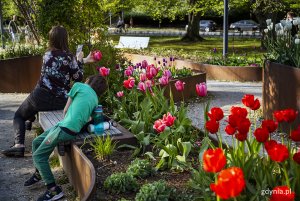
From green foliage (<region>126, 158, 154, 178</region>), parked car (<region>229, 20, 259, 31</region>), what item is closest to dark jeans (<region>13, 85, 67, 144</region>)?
green foliage (<region>126, 158, 154, 178</region>)

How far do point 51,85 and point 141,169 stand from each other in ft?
7.81

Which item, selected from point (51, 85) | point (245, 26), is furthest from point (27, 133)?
point (245, 26)

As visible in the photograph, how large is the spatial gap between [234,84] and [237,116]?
9268 mm

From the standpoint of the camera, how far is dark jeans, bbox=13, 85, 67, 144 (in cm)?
615

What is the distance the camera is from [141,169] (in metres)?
4.19

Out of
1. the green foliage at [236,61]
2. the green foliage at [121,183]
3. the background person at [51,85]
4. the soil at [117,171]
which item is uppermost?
the background person at [51,85]

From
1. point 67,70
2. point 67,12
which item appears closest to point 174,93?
point 67,12

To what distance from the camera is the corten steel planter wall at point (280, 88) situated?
22.3 ft

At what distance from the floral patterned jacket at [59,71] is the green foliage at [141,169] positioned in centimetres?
220

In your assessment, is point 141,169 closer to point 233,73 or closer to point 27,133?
point 27,133

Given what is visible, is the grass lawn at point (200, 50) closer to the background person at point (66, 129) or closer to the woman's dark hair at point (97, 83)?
the woman's dark hair at point (97, 83)

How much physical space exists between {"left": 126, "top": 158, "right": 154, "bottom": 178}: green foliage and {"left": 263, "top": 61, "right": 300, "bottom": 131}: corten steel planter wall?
312 centimetres

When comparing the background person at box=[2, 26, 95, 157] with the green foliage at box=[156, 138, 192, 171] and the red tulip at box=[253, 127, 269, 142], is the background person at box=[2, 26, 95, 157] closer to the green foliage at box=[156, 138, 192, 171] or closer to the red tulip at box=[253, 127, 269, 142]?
the green foliage at box=[156, 138, 192, 171]

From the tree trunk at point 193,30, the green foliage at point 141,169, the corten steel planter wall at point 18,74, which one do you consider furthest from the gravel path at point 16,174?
the tree trunk at point 193,30
